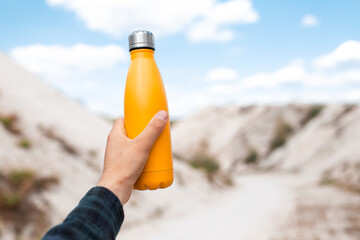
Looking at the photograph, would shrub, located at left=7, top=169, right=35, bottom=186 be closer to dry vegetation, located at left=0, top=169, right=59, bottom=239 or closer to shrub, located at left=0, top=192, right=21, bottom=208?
dry vegetation, located at left=0, top=169, right=59, bottom=239

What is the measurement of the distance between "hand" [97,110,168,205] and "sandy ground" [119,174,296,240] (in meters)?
8.53

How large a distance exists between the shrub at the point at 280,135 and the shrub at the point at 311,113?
84.6 inches

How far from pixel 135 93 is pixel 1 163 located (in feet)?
29.2

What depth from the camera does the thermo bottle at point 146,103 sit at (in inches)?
84.0

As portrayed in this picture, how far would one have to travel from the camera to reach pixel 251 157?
3969cm

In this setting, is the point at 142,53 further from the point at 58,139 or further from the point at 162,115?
the point at 58,139

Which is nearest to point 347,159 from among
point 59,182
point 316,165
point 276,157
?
point 316,165

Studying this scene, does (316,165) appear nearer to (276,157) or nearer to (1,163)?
(276,157)

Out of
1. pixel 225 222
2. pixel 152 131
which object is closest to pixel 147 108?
pixel 152 131

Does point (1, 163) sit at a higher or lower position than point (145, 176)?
higher

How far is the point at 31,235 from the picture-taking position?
796 cm

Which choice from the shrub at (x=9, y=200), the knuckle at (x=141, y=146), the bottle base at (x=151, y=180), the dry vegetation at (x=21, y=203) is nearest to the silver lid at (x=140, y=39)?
the knuckle at (x=141, y=146)

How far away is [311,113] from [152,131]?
4436 cm

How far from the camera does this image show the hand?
1.79 m
